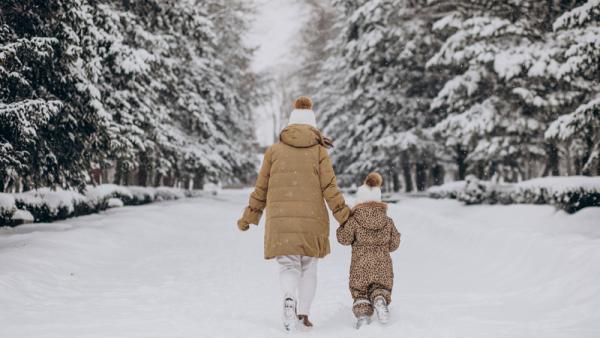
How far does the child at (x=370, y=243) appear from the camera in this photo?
485cm

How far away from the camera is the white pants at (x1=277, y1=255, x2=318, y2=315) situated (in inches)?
184

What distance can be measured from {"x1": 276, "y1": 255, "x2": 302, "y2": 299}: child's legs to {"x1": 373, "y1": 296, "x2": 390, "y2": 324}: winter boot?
71cm

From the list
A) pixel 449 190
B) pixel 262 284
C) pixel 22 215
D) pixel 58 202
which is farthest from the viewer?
pixel 449 190

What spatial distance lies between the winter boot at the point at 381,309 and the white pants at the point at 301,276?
0.55 m

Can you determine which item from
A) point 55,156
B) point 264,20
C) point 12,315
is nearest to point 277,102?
point 264,20

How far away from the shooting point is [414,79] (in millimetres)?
22297

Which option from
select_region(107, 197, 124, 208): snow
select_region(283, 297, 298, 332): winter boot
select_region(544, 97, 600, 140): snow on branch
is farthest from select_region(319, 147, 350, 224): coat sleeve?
select_region(107, 197, 124, 208): snow

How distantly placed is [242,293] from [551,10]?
1387 cm

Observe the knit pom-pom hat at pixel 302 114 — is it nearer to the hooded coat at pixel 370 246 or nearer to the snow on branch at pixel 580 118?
the hooded coat at pixel 370 246

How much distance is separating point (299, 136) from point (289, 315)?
154 cm

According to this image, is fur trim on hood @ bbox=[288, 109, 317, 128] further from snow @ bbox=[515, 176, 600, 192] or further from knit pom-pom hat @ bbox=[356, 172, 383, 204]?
snow @ bbox=[515, 176, 600, 192]

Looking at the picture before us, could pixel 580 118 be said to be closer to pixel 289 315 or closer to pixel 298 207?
pixel 298 207

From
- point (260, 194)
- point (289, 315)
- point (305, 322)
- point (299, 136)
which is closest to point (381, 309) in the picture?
point (305, 322)

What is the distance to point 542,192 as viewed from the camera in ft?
39.5
